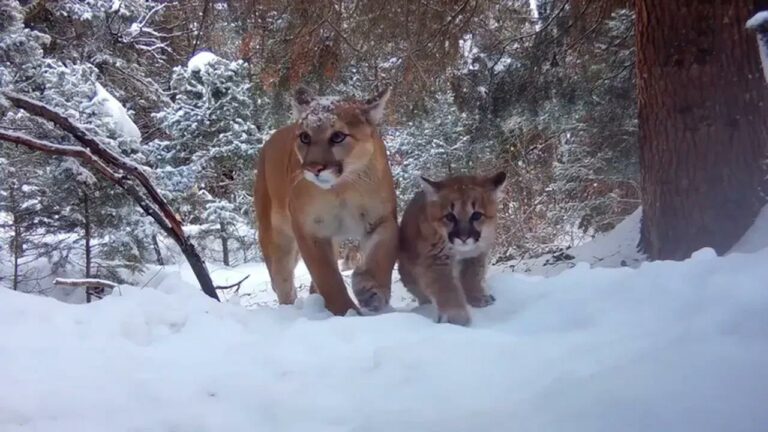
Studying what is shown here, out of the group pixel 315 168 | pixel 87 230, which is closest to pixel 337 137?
pixel 315 168

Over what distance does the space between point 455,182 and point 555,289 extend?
1009 mm

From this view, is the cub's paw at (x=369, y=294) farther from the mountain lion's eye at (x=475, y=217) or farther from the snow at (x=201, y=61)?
the snow at (x=201, y=61)

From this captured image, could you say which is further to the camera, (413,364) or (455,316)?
(455,316)

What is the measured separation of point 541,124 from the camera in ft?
31.9

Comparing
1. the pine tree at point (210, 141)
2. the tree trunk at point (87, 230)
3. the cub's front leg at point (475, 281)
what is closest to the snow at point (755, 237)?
the cub's front leg at point (475, 281)

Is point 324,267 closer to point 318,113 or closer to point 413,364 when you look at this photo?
point 318,113

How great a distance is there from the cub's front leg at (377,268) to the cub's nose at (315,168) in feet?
1.74

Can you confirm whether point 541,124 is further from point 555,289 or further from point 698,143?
point 555,289

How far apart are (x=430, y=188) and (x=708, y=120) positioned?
2.03 meters

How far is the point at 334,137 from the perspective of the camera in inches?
164

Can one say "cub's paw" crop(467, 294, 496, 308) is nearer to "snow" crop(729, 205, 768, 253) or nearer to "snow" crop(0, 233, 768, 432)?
"snow" crop(0, 233, 768, 432)

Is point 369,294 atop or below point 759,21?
below

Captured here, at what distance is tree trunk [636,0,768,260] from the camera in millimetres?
4699

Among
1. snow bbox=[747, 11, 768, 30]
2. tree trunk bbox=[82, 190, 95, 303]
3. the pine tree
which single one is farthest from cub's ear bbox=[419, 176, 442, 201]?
the pine tree
